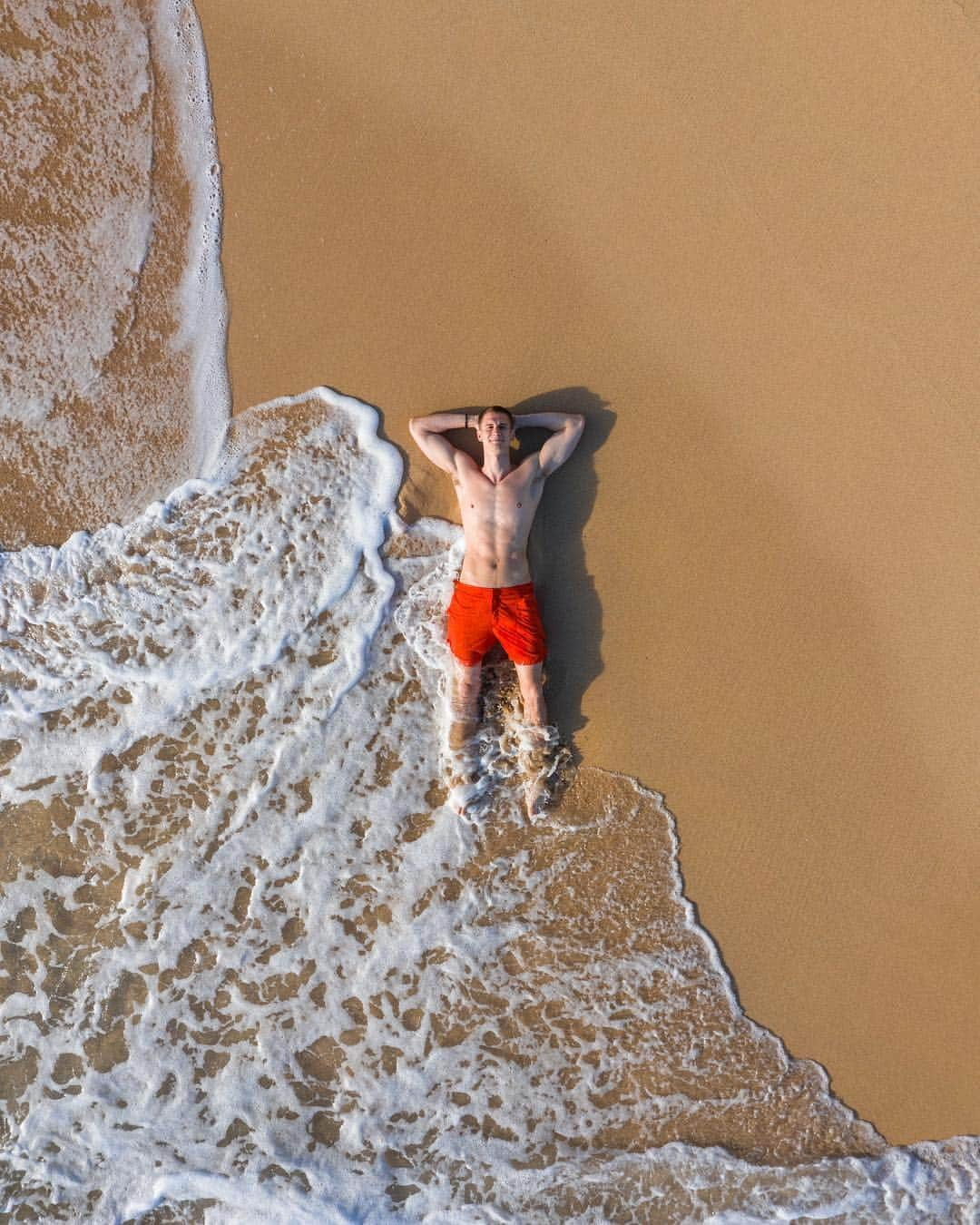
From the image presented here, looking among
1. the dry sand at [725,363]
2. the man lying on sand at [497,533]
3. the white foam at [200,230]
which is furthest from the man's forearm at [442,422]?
the white foam at [200,230]

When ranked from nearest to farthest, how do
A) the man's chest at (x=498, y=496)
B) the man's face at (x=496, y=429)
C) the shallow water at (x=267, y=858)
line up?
the man's face at (x=496, y=429)
the man's chest at (x=498, y=496)
the shallow water at (x=267, y=858)

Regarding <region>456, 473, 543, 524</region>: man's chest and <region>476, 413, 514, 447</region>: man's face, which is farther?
<region>456, 473, 543, 524</region>: man's chest

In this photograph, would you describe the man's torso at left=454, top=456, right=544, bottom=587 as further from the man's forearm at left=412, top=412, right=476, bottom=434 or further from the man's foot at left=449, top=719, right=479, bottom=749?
the man's foot at left=449, top=719, right=479, bottom=749

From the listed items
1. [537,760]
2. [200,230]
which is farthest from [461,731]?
[200,230]

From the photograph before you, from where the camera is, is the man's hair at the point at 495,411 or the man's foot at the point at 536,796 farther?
the man's foot at the point at 536,796

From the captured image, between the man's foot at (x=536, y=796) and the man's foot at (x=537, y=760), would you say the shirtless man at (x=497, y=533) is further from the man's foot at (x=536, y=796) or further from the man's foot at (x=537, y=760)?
the man's foot at (x=536, y=796)

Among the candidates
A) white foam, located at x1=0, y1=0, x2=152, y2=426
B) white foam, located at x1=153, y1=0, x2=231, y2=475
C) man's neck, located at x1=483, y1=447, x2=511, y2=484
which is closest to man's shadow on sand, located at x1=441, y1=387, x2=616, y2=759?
man's neck, located at x1=483, y1=447, x2=511, y2=484
